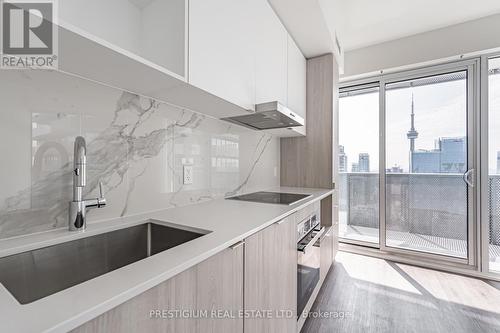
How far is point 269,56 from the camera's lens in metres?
1.57

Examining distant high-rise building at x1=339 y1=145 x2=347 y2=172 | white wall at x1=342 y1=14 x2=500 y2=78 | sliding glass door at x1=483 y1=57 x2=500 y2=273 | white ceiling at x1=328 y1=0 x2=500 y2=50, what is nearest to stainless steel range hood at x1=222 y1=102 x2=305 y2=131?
white ceiling at x1=328 y1=0 x2=500 y2=50

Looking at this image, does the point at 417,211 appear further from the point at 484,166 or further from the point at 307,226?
the point at 307,226

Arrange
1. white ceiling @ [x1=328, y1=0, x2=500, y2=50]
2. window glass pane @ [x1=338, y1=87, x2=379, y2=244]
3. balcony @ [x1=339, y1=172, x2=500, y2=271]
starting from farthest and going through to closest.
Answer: window glass pane @ [x1=338, y1=87, x2=379, y2=244] < balcony @ [x1=339, y1=172, x2=500, y2=271] < white ceiling @ [x1=328, y1=0, x2=500, y2=50]

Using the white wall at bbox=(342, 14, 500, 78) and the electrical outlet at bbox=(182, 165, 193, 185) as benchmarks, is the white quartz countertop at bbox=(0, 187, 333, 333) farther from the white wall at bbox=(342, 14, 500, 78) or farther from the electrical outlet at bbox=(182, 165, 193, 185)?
the white wall at bbox=(342, 14, 500, 78)

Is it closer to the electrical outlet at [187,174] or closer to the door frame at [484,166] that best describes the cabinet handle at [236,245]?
the electrical outlet at [187,174]

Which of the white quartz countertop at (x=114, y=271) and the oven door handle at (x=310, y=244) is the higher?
the white quartz countertop at (x=114, y=271)

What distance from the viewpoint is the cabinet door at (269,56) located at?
1423 millimetres

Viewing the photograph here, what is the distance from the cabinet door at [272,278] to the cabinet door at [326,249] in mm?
701

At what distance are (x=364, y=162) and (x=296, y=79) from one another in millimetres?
1636

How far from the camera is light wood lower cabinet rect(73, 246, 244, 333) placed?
43cm

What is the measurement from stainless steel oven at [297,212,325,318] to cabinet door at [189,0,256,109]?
909 millimetres

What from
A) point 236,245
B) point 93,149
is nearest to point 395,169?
point 236,245

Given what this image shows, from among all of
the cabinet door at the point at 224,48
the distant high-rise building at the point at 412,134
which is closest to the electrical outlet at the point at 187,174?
the cabinet door at the point at 224,48

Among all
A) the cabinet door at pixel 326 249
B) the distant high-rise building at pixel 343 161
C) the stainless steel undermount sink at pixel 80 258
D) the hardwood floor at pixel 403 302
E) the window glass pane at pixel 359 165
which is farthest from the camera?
the distant high-rise building at pixel 343 161
